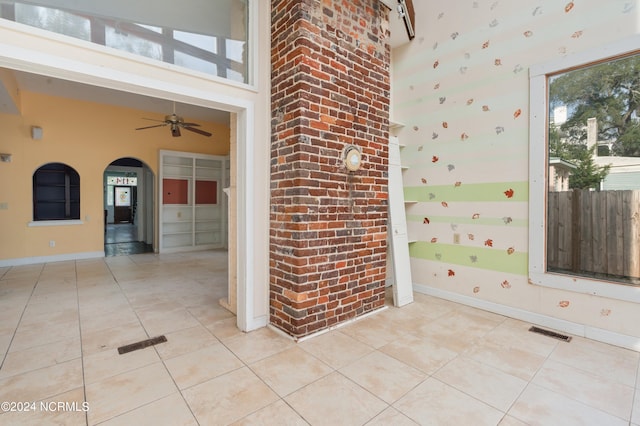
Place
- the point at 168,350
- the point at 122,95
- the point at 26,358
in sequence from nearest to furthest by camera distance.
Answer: the point at 26,358, the point at 168,350, the point at 122,95

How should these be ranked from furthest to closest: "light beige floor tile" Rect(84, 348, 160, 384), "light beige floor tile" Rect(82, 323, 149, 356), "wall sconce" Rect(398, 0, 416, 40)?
"wall sconce" Rect(398, 0, 416, 40) → "light beige floor tile" Rect(82, 323, 149, 356) → "light beige floor tile" Rect(84, 348, 160, 384)

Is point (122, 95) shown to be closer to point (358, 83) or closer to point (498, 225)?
point (358, 83)

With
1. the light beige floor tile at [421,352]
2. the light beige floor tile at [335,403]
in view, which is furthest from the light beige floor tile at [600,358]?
the light beige floor tile at [335,403]

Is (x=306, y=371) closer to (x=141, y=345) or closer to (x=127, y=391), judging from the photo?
(x=127, y=391)

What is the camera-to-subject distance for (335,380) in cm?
213

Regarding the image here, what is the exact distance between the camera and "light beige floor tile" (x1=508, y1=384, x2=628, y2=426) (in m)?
1.76

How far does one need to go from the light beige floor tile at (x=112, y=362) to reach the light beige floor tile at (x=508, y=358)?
2.59 m

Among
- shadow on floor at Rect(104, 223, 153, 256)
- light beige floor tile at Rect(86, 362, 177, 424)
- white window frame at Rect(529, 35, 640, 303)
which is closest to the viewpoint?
light beige floor tile at Rect(86, 362, 177, 424)

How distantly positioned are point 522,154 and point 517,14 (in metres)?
1.46

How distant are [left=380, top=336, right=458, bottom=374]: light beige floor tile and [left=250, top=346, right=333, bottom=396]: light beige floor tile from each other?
0.62m

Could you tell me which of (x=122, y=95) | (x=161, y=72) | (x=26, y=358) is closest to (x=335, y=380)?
(x=26, y=358)

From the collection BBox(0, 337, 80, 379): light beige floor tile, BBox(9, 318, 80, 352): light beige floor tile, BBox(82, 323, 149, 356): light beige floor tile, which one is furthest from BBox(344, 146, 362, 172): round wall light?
BBox(9, 318, 80, 352): light beige floor tile

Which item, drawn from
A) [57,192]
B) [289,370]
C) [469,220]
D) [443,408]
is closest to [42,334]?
[289,370]

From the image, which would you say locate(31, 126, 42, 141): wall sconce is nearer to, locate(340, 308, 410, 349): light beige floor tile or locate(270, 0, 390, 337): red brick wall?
locate(270, 0, 390, 337): red brick wall
